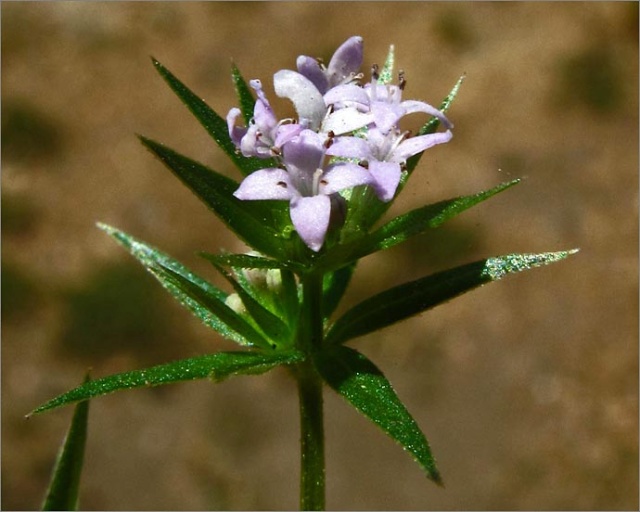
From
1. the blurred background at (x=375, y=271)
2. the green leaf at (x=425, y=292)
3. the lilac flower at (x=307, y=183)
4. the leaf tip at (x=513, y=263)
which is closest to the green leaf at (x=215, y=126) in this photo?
the lilac flower at (x=307, y=183)

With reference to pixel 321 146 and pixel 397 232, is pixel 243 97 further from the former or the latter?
pixel 397 232

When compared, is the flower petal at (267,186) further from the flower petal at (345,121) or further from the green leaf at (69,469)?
the green leaf at (69,469)

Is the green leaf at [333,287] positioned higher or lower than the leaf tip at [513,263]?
higher

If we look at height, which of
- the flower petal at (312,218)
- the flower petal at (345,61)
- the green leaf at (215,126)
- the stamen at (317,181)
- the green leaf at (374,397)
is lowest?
the green leaf at (374,397)

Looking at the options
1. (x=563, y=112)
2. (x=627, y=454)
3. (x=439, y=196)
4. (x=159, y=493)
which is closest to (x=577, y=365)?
(x=627, y=454)

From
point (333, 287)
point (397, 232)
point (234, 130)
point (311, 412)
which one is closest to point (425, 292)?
point (397, 232)

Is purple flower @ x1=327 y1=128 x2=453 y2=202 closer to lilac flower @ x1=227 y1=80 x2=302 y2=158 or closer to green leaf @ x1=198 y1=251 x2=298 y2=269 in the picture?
lilac flower @ x1=227 y1=80 x2=302 y2=158

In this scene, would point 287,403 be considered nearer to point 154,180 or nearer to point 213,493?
point 213,493
